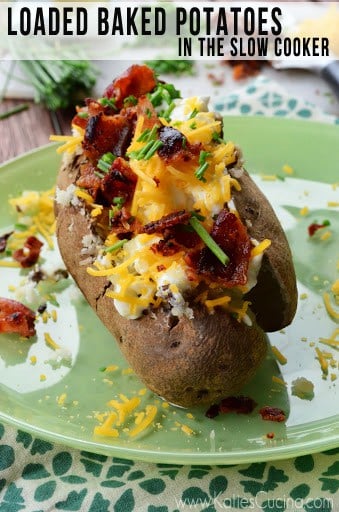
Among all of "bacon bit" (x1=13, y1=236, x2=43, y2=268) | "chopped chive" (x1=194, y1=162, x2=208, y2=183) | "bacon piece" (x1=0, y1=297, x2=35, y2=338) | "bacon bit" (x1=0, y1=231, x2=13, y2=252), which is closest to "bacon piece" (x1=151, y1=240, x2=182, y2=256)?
"chopped chive" (x1=194, y1=162, x2=208, y2=183)

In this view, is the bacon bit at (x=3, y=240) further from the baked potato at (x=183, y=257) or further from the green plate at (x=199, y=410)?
the baked potato at (x=183, y=257)

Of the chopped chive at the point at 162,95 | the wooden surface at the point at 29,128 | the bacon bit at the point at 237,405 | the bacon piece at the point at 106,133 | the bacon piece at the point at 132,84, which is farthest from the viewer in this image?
the wooden surface at the point at 29,128

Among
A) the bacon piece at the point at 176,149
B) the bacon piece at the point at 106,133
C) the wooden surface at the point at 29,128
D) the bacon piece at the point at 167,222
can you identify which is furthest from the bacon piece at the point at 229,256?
the wooden surface at the point at 29,128

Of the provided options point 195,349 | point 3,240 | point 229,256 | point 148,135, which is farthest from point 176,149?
point 3,240

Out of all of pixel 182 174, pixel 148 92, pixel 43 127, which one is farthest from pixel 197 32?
pixel 182 174

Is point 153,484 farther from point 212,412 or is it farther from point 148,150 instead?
point 148,150

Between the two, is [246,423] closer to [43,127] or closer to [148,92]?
[148,92]
